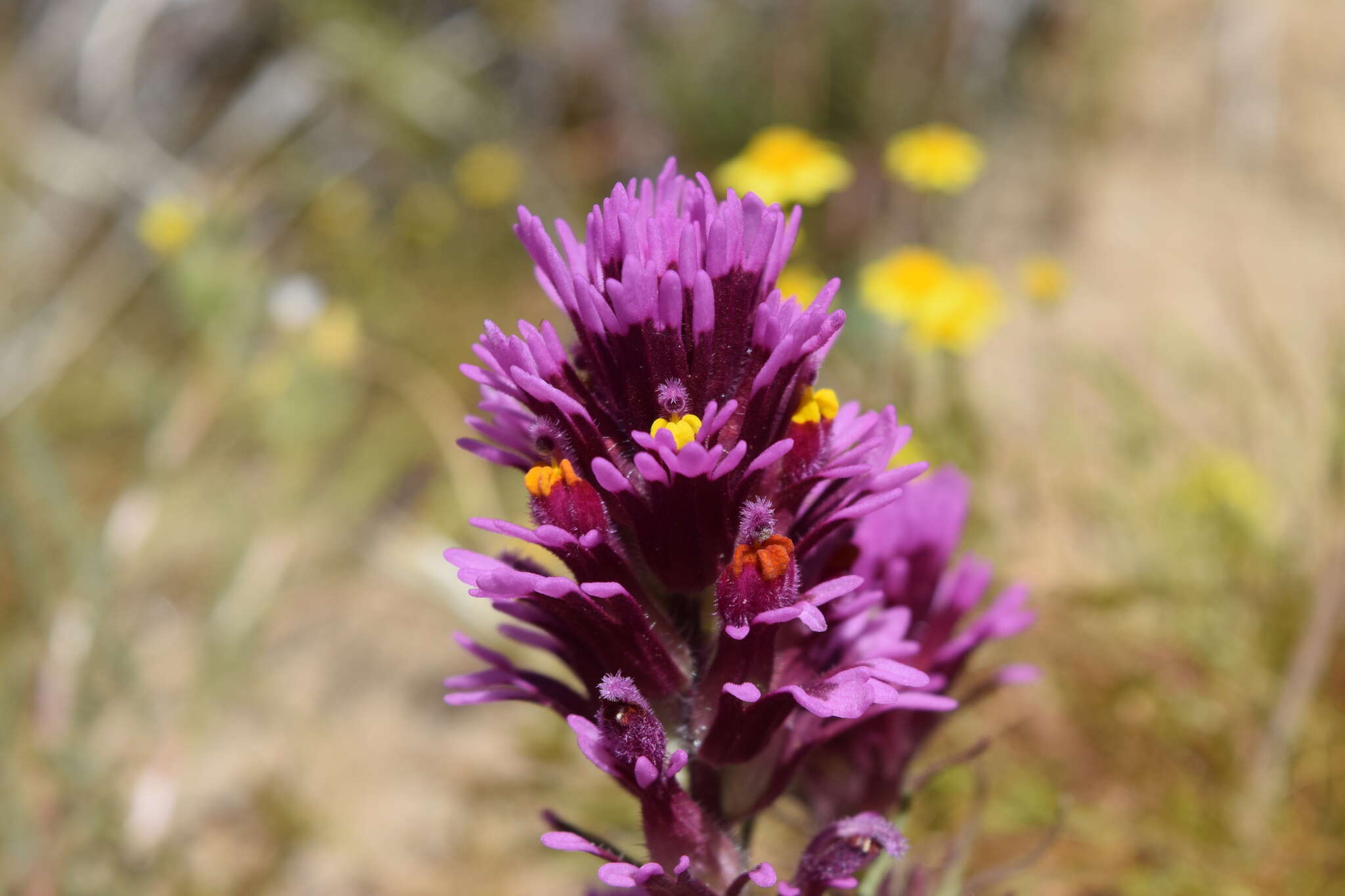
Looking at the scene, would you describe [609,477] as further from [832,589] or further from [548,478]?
[832,589]

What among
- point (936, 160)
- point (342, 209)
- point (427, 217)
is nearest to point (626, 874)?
point (936, 160)

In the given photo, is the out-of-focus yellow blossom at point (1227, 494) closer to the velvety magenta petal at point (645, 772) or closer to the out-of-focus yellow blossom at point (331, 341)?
the velvety magenta petal at point (645, 772)

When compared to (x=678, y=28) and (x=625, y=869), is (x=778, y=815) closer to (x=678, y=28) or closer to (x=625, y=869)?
(x=625, y=869)

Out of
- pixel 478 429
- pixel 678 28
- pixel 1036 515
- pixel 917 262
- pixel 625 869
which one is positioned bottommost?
pixel 625 869

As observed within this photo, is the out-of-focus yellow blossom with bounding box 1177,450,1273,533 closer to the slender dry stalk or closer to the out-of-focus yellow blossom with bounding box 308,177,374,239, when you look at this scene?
the slender dry stalk

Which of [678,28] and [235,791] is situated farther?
[678,28]

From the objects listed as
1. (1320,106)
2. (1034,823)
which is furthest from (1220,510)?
(1320,106)

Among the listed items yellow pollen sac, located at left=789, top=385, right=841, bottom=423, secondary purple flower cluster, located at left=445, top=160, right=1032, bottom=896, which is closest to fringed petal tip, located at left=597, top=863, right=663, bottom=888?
secondary purple flower cluster, located at left=445, top=160, right=1032, bottom=896
